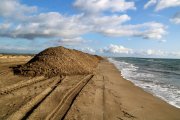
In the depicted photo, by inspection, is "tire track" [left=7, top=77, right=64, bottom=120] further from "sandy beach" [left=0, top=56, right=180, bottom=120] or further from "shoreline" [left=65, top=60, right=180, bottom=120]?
"shoreline" [left=65, top=60, right=180, bottom=120]

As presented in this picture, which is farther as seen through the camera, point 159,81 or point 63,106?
point 159,81

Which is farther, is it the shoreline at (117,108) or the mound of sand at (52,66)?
the mound of sand at (52,66)

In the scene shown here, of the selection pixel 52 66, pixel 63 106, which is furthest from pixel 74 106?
Result: pixel 52 66

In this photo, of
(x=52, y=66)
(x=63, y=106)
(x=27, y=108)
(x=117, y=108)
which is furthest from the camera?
(x=52, y=66)

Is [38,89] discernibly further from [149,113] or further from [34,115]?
[149,113]

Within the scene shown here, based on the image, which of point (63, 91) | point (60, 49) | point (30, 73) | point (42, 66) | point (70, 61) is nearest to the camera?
point (63, 91)

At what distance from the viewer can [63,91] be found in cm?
1058

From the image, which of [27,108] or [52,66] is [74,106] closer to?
[27,108]

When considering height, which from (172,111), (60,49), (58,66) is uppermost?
(60,49)

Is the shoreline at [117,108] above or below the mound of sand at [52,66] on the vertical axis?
below

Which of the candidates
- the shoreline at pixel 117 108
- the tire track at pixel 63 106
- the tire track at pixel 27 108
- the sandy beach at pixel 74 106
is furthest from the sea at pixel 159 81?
the tire track at pixel 27 108

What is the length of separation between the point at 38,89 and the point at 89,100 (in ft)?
9.65

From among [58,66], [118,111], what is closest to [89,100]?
[118,111]

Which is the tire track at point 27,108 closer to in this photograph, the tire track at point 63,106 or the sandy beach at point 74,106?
the sandy beach at point 74,106
